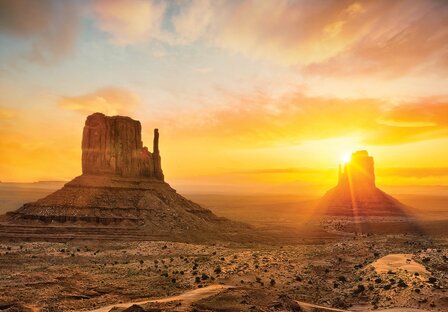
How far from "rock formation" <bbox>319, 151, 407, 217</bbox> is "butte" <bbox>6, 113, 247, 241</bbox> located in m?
76.2

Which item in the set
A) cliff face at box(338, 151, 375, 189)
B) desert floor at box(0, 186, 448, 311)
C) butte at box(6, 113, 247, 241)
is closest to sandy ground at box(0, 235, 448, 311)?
desert floor at box(0, 186, 448, 311)

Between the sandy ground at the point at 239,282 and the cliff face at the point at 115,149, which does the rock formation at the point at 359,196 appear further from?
the sandy ground at the point at 239,282

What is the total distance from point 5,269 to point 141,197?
46.8 meters

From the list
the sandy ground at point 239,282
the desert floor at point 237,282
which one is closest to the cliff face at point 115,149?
the desert floor at point 237,282

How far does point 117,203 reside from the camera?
78375mm

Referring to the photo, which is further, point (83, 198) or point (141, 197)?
point (141, 197)

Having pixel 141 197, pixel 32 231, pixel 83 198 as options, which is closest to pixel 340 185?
pixel 141 197

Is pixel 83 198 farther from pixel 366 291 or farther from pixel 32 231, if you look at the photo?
pixel 366 291

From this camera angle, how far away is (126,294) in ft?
84.9

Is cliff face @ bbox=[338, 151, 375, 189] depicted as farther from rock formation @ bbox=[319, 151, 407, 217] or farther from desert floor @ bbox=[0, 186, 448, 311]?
desert floor @ bbox=[0, 186, 448, 311]

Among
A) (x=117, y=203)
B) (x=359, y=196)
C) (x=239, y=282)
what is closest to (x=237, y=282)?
(x=239, y=282)

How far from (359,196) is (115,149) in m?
114

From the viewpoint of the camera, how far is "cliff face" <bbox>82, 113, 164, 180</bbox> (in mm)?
90062

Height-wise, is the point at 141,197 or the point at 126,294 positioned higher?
the point at 141,197
